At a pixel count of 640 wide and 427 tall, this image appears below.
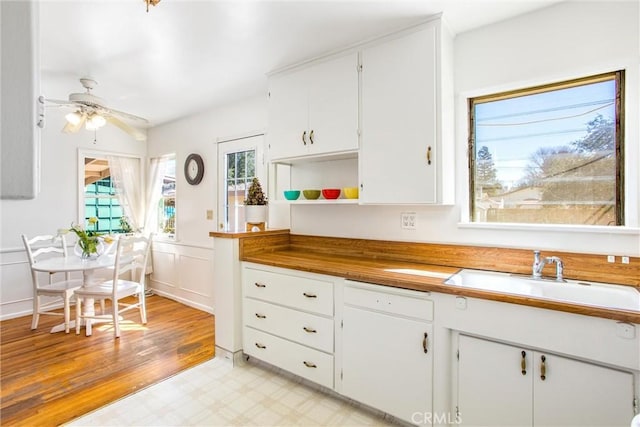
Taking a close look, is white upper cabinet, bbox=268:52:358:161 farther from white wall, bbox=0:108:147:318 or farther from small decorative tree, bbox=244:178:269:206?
white wall, bbox=0:108:147:318

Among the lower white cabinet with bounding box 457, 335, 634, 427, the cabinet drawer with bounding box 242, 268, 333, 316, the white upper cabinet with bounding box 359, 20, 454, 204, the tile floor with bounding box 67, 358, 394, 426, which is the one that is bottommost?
the tile floor with bounding box 67, 358, 394, 426

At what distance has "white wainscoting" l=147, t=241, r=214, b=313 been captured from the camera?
3.94 meters

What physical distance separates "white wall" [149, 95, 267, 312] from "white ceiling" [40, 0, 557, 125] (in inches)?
21.2

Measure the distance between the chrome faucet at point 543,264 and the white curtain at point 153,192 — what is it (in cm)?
456

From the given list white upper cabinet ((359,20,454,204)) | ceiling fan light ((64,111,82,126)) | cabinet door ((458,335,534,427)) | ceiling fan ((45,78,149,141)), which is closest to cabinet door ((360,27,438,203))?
white upper cabinet ((359,20,454,204))

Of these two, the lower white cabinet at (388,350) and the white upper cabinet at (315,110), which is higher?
the white upper cabinet at (315,110)

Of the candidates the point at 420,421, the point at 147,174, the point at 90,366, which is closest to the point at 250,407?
the point at 420,421

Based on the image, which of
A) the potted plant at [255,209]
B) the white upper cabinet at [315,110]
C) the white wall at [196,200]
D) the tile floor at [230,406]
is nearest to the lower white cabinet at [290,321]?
the tile floor at [230,406]

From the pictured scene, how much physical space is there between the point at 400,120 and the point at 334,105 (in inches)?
21.2

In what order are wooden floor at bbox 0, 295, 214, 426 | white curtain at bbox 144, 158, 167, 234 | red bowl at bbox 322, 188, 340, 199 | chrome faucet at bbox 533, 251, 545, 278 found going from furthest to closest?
1. white curtain at bbox 144, 158, 167, 234
2. red bowl at bbox 322, 188, 340, 199
3. wooden floor at bbox 0, 295, 214, 426
4. chrome faucet at bbox 533, 251, 545, 278

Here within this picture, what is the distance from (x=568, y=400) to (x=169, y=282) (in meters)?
4.38

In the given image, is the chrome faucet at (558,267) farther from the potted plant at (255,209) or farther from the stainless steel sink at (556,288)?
the potted plant at (255,209)

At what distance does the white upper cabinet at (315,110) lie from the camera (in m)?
2.34

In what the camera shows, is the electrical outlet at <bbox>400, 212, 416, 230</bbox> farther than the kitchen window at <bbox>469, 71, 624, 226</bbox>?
Yes
